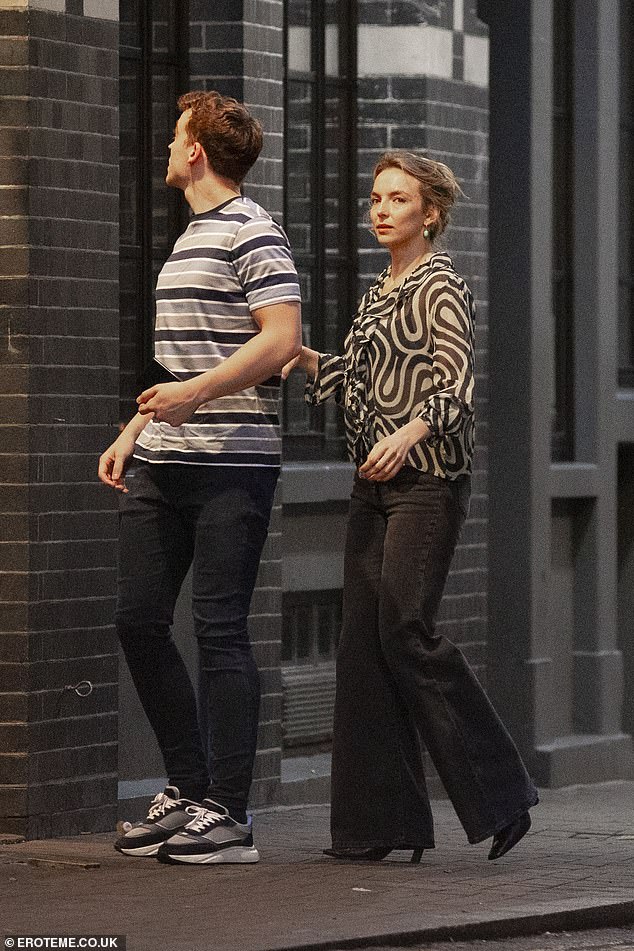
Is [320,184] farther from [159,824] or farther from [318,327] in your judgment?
[159,824]

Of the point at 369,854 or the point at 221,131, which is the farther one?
the point at 369,854

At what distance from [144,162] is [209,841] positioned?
9.65ft

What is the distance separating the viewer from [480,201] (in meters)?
10.4

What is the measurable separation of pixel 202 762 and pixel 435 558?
92cm

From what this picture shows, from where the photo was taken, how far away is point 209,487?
7.02 meters


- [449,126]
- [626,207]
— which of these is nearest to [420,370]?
[449,126]

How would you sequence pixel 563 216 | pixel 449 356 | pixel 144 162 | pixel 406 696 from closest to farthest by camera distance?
1. pixel 449 356
2. pixel 406 696
3. pixel 144 162
4. pixel 563 216

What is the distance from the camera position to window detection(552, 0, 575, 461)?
11.5 m

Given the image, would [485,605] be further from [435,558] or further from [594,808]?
[435,558]

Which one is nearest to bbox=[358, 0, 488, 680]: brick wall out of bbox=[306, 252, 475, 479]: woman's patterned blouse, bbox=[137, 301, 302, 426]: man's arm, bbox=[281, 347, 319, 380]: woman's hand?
bbox=[281, 347, 319, 380]: woman's hand

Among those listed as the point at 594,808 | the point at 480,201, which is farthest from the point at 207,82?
the point at 594,808

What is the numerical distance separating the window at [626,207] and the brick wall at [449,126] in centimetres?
180

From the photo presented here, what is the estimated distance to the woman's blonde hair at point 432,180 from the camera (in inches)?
284

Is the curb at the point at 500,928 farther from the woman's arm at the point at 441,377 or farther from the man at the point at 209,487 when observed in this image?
the woman's arm at the point at 441,377
